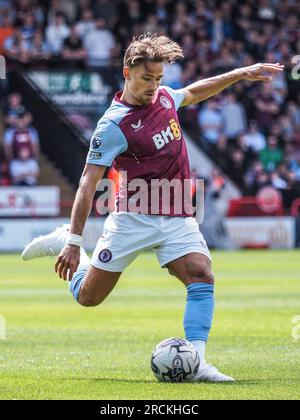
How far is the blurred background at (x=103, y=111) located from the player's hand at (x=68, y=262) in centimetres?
1866

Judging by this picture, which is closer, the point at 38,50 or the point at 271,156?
the point at 38,50

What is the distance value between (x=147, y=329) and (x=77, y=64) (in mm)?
16963

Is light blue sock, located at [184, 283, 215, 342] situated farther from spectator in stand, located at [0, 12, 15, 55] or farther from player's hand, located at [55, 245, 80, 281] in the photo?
spectator in stand, located at [0, 12, 15, 55]

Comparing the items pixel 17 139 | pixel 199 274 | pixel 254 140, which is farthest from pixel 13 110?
pixel 199 274

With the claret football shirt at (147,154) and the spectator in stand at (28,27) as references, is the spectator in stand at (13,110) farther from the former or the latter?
the claret football shirt at (147,154)

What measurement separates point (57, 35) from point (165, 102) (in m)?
20.4

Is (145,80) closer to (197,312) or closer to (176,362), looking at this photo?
(197,312)

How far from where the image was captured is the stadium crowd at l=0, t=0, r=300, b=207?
28.4 meters

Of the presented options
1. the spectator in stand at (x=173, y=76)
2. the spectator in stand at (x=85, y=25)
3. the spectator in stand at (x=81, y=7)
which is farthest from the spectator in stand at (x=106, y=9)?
the spectator in stand at (x=173, y=76)

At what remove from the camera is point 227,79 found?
358 inches

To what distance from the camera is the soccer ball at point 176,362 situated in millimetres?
7961

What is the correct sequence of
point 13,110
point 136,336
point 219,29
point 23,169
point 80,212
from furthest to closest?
point 219,29 → point 13,110 → point 23,169 → point 136,336 → point 80,212

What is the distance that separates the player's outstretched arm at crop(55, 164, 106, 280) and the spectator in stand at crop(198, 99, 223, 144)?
21324 millimetres

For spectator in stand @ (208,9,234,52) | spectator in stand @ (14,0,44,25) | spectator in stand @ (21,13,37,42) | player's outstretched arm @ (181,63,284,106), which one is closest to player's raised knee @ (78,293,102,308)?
player's outstretched arm @ (181,63,284,106)
